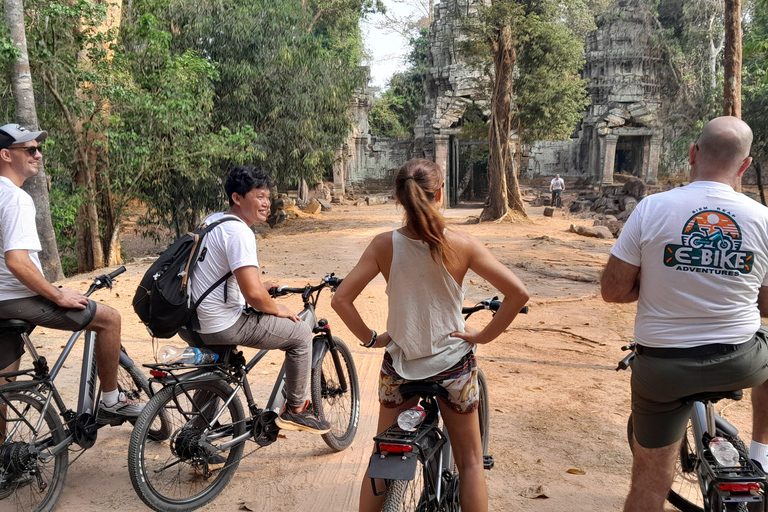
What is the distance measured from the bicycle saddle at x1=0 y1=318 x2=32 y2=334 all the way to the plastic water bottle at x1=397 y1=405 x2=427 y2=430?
6.81 feet

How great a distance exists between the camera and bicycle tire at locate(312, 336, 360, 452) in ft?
13.5

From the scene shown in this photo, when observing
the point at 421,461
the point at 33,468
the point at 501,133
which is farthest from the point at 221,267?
the point at 501,133

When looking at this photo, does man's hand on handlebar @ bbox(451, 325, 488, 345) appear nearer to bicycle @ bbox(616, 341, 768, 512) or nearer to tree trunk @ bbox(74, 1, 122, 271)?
bicycle @ bbox(616, 341, 768, 512)

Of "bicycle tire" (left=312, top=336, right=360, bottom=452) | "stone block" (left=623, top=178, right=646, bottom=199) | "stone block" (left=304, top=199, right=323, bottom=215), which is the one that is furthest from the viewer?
"stone block" (left=623, top=178, right=646, bottom=199)

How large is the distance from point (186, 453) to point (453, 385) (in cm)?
163

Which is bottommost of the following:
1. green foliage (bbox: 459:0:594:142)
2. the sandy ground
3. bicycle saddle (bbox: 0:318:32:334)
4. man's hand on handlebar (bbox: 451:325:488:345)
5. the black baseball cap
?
the sandy ground

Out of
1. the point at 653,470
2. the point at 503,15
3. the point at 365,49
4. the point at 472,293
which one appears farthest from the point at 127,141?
the point at 365,49

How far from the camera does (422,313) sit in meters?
2.51

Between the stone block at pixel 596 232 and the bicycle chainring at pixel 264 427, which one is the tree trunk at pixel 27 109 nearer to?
the bicycle chainring at pixel 264 427

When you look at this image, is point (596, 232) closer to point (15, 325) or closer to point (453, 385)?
point (453, 385)

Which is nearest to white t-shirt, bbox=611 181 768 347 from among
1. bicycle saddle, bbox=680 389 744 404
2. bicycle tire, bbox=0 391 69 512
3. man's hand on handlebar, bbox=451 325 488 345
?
bicycle saddle, bbox=680 389 744 404

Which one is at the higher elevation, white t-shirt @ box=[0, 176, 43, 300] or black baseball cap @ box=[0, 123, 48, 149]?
black baseball cap @ box=[0, 123, 48, 149]

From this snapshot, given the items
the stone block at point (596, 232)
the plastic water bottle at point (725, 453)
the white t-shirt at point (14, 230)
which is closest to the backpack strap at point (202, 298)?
the white t-shirt at point (14, 230)

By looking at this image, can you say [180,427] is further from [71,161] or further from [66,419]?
[71,161]
